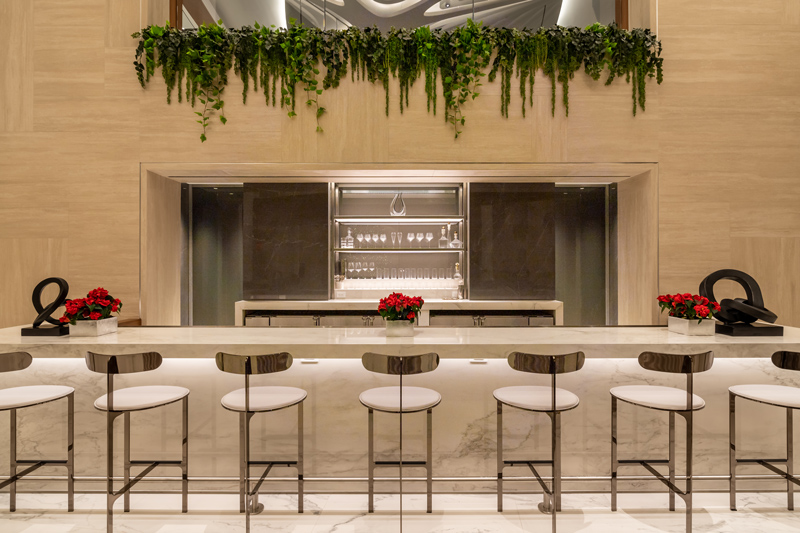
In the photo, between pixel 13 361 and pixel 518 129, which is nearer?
pixel 13 361

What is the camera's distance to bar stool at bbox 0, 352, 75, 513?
238 centimetres

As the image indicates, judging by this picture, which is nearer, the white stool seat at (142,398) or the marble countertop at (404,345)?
the white stool seat at (142,398)

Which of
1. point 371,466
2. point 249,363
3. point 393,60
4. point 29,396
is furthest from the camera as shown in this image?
point 393,60

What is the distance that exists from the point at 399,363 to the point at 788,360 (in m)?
2.18

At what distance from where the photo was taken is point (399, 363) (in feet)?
7.47

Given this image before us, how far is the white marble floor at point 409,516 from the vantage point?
8.61ft

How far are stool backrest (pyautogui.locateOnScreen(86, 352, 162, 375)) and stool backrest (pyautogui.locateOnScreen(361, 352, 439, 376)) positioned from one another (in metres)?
1.17

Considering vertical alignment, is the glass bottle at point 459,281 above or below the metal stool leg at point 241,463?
above

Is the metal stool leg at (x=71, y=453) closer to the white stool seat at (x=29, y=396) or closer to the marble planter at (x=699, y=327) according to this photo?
the white stool seat at (x=29, y=396)

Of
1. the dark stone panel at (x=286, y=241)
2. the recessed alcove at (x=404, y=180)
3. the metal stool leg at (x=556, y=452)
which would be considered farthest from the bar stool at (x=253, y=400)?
the dark stone panel at (x=286, y=241)

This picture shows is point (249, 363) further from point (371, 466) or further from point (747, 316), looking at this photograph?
point (747, 316)

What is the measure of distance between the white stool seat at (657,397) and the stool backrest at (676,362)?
0.69 ft

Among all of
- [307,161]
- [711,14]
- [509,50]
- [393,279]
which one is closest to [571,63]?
[509,50]

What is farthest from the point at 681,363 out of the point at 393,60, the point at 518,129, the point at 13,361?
the point at 13,361
